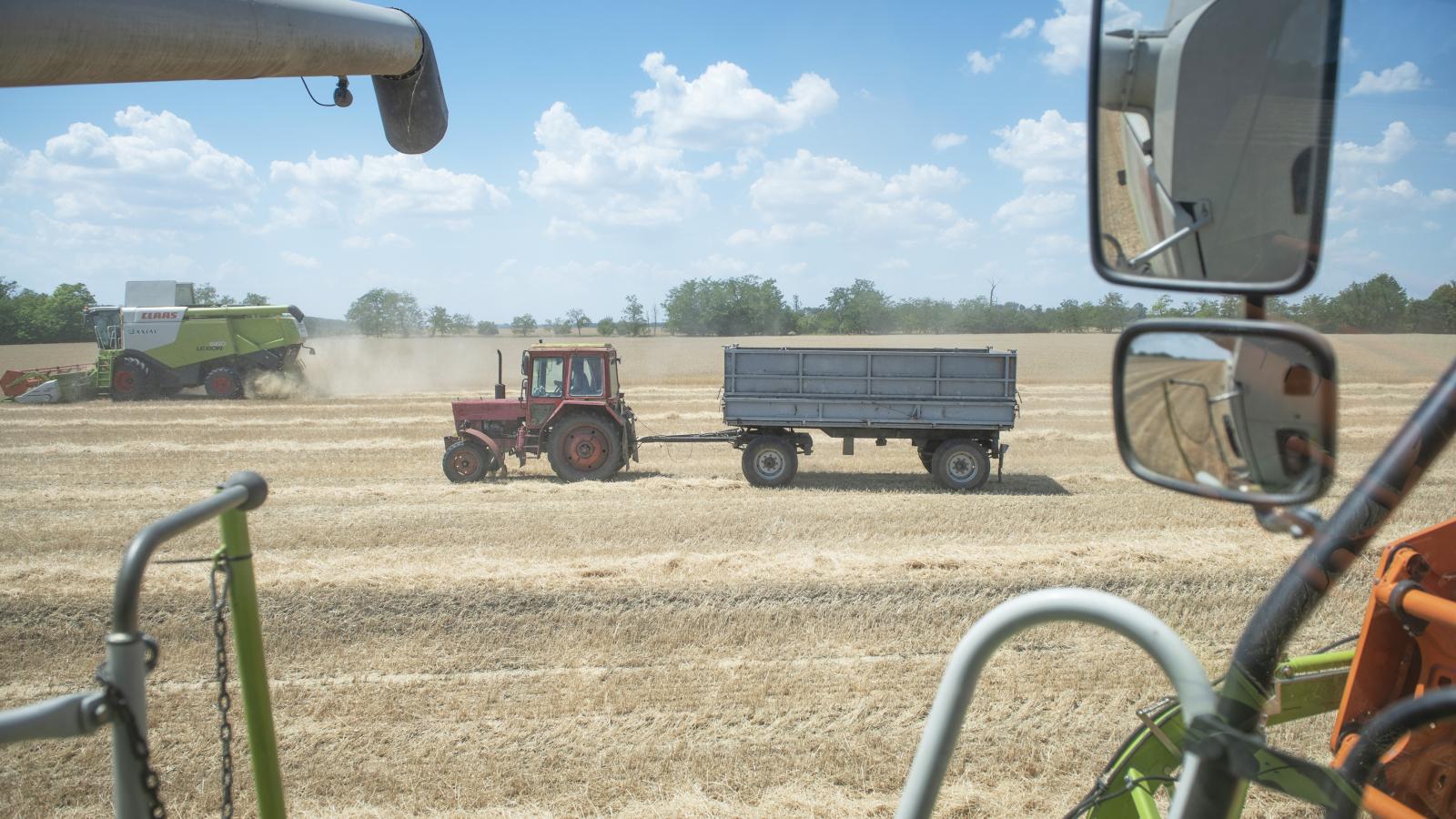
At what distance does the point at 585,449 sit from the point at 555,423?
1.73 feet

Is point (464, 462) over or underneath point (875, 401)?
underneath

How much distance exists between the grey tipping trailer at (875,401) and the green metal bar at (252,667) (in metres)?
9.95

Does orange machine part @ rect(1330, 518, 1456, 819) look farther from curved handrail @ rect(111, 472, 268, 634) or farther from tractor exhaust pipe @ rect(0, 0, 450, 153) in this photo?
tractor exhaust pipe @ rect(0, 0, 450, 153)

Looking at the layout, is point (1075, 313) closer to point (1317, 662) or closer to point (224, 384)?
point (1317, 662)

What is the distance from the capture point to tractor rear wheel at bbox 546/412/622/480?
12.1 metres

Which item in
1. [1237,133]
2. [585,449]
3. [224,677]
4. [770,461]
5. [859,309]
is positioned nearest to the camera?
[1237,133]

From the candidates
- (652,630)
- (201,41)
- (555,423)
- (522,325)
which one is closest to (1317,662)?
(201,41)

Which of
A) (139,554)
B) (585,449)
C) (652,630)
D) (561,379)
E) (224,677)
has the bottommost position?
(652,630)

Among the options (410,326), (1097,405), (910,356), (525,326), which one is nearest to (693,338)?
(410,326)

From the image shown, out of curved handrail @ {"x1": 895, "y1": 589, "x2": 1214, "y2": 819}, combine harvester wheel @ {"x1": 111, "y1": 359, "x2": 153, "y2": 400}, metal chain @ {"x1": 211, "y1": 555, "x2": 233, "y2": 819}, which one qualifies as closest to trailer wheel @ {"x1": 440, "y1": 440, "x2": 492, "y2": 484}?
metal chain @ {"x1": 211, "y1": 555, "x2": 233, "y2": 819}

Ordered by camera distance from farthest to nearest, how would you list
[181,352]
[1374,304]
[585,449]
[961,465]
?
[181,352], [585,449], [961,465], [1374,304]

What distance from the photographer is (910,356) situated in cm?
1188

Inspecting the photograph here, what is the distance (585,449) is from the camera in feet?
39.9

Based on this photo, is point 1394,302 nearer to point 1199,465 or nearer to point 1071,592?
point 1199,465
